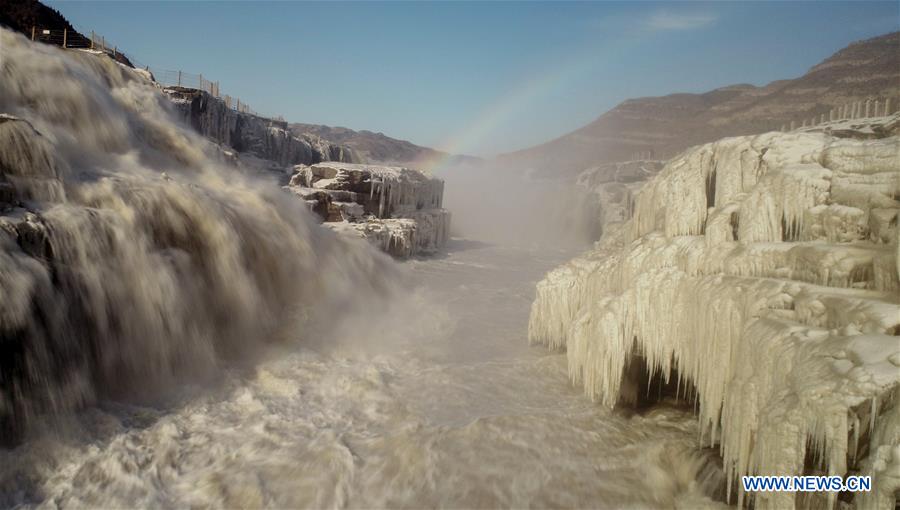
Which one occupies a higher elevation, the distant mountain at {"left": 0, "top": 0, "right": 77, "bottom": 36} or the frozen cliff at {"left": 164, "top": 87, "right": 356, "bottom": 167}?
the distant mountain at {"left": 0, "top": 0, "right": 77, "bottom": 36}

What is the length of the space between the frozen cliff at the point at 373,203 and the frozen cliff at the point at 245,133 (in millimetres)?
5278

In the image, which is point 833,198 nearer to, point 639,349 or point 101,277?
Answer: point 639,349

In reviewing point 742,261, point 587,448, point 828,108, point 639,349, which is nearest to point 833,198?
point 742,261

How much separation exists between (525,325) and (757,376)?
21.2 ft

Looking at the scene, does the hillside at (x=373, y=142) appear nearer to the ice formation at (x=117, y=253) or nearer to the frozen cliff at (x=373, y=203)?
the frozen cliff at (x=373, y=203)

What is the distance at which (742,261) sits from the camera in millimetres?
3887

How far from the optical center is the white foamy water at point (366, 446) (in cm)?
387

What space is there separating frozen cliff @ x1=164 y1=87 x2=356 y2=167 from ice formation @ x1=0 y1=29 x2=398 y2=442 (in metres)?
9.81

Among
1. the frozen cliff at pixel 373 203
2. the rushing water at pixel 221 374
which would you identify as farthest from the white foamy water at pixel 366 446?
the frozen cliff at pixel 373 203

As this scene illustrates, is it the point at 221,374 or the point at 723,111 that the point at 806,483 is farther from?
the point at 723,111

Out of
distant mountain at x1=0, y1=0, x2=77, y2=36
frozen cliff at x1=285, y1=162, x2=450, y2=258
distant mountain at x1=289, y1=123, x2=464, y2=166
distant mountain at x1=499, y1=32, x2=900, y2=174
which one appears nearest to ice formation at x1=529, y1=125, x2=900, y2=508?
frozen cliff at x1=285, y1=162, x2=450, y2=258

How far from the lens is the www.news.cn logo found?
7.27 ft

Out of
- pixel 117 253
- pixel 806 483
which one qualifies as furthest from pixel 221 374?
pixel 806 483

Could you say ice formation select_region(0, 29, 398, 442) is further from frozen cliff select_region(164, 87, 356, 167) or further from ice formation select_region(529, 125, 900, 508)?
frozen cliff select_region(164, 87, 356, 167)
